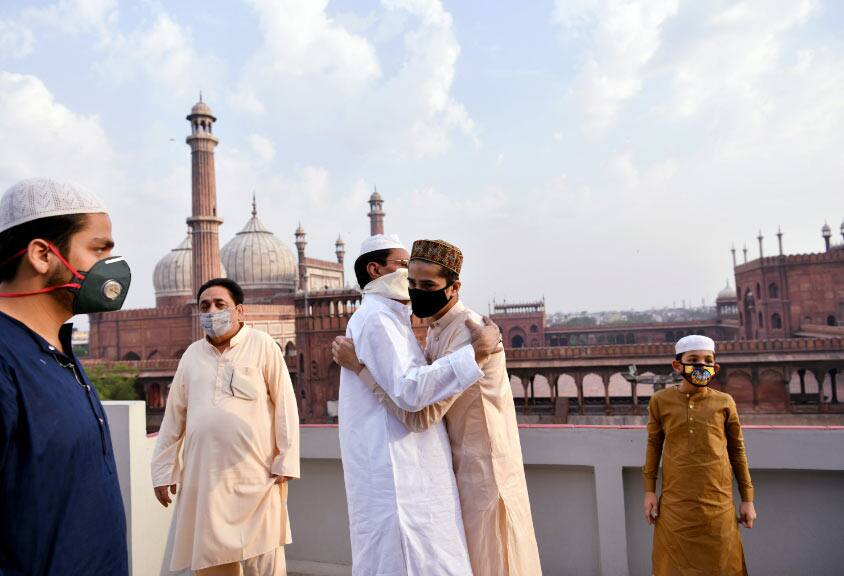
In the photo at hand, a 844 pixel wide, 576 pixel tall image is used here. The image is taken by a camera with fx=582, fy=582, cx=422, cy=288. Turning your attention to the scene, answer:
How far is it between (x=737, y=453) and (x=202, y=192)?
70.1ft

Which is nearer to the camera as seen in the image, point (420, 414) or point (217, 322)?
point (420, 414)

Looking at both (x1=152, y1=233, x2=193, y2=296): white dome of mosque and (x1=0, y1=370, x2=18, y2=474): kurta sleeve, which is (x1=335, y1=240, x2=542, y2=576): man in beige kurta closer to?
(x1=0, y1=370, x2=18, y2=474): kurta sleeve

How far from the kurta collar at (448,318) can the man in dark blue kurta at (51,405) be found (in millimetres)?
867

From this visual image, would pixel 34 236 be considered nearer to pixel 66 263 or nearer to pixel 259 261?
pixel 66 263

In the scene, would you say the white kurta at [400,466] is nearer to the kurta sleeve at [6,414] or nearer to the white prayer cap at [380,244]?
the white prayer cap at [380,244]

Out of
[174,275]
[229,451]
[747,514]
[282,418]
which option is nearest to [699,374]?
[747,514]

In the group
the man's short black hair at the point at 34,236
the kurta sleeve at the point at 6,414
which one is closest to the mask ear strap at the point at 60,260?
the man's short black hair at the point at 34,236

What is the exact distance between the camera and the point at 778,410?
16438mm

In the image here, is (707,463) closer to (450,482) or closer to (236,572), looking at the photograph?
(450,482)

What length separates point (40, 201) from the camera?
1.07 m

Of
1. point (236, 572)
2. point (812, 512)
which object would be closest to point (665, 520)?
point (812, 512)

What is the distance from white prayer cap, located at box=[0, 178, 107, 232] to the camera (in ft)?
3.43

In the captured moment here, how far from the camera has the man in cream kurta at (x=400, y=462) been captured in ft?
4.74

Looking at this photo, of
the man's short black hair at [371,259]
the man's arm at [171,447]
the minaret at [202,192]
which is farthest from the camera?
the minaret at [202,192]
